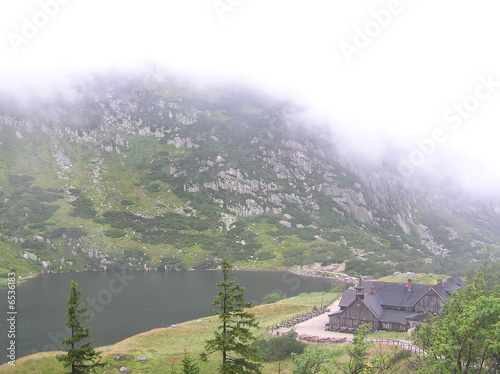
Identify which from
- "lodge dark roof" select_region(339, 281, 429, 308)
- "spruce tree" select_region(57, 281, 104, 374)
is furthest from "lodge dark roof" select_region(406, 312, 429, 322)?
"spruce tree" select_region(57, 281, 104, 374)

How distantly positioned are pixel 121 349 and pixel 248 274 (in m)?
98.9

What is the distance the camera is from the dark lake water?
233 feet

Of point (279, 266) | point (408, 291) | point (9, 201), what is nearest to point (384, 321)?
point (408, 291)

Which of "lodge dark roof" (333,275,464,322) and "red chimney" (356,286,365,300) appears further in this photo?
"red chimney" (356,286,365,300)

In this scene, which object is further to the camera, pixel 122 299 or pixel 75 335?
pixel 122 299

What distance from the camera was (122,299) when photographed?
3999 inches

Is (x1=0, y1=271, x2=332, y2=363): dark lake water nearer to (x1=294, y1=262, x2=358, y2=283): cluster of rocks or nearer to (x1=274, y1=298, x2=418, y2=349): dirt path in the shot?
(x1=294, y1=262, x2=358, y2=283): cluster of rocks

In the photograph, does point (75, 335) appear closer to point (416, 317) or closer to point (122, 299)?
point (416, 317)

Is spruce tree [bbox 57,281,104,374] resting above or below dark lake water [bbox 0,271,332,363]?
above

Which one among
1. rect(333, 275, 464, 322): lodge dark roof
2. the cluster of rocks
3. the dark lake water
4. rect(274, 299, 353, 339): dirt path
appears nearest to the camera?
rect(274, 299, 353, 339): dirt path

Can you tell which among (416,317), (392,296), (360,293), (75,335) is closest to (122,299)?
(360,293)

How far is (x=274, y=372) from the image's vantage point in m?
49.1

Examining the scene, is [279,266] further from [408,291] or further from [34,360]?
[34,360]

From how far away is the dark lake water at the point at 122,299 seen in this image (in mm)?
71062
